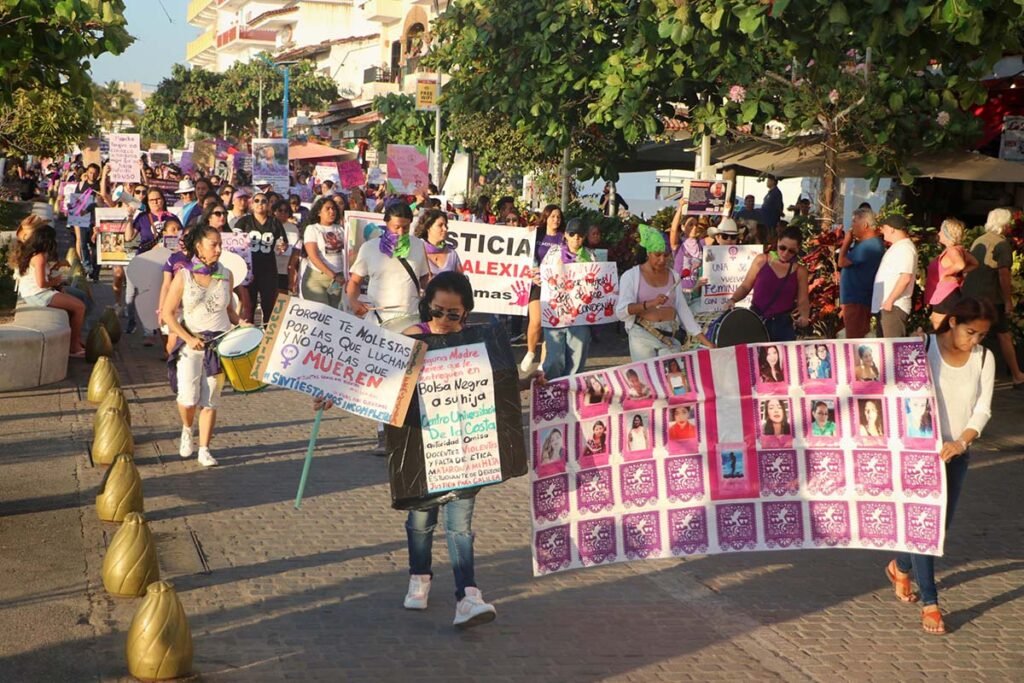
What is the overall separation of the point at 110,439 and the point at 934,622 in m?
5.66

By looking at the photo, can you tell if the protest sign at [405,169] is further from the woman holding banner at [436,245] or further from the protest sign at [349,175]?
the woman holding banner at [436,245]

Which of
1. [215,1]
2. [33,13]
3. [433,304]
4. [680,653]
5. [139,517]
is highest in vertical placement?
[215,1]

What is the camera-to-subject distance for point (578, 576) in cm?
766

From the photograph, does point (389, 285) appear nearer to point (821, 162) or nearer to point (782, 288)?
point (782, 288)

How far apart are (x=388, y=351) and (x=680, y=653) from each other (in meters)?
1.96

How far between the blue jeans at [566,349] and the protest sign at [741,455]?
567cm

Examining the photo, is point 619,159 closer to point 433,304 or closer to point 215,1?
point 433,304

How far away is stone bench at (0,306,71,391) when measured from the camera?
13.1m

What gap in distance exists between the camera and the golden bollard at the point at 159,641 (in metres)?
5.59

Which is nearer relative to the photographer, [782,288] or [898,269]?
[898,269]

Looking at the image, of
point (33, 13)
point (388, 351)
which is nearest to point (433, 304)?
point (388, 351)

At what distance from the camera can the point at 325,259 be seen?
14.5 m

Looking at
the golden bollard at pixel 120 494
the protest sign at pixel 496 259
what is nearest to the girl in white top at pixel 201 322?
the golden bollard at pixel 120 494

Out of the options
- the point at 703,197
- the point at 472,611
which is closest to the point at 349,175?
the point at 703,197
